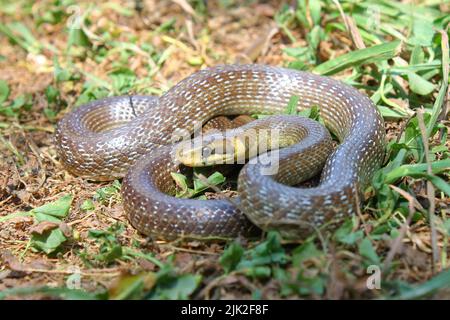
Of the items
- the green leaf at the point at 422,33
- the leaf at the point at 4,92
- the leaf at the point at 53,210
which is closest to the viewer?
the leaf at the point at 53,210

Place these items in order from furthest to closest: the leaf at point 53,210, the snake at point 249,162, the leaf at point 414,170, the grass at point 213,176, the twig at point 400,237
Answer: the leaf at point 53,210
the leaf at point 414,170
the snake at point 249,162
the grass at point 213,176
the twig at point 400,237

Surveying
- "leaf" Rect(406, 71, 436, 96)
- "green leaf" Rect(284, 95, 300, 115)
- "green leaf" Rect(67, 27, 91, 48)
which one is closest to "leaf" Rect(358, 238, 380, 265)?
"green leaf" Rect(284, 95, 300, 115)

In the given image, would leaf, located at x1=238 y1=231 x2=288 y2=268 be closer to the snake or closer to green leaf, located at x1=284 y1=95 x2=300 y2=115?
the snake

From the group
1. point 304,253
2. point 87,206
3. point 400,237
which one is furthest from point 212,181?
point 400,237

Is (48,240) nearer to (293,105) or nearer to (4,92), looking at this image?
(293,105)

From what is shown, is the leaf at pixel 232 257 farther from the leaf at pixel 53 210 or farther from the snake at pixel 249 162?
the leaf at pixel 53 210

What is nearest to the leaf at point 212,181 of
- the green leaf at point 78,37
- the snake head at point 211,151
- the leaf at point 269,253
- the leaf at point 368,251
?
the snake head at point 211,151

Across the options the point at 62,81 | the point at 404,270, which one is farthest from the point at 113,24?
the point at 404,270
